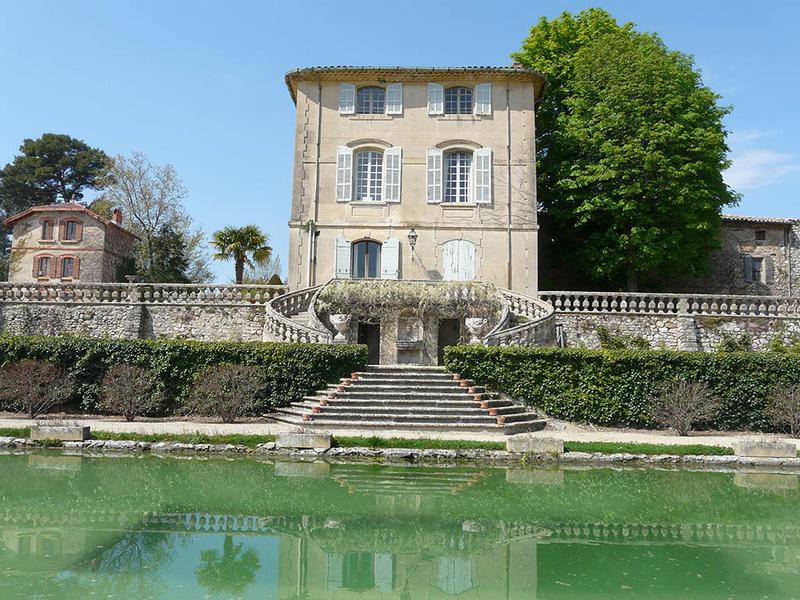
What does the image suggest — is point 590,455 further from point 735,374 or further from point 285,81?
point 285,81

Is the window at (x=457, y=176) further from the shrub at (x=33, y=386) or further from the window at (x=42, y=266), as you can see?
the window at (x=42, y=266)

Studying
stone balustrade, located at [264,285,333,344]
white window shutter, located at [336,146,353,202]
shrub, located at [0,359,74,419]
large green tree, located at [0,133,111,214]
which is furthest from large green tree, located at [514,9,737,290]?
large green tree, located at [0,133,111,214]

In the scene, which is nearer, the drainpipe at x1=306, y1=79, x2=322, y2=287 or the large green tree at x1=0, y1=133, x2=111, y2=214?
the drainpipe at x1=306, y1=79, x2=322, y2=287

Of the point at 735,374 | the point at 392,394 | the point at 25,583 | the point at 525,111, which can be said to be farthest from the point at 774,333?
the point at 25,583

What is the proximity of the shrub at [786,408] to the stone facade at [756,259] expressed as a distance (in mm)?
13631

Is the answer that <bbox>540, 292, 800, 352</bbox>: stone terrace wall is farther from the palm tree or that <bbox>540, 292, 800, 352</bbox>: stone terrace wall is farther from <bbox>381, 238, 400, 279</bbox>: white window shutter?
the palm tree

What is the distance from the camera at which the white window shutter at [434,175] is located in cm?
2269

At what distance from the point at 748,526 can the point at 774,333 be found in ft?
46.9

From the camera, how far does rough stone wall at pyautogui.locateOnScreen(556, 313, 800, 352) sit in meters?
19.6

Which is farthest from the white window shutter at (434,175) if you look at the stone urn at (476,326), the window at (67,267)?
the window at (67,267)

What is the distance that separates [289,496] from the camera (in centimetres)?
845

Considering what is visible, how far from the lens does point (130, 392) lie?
14.8 m

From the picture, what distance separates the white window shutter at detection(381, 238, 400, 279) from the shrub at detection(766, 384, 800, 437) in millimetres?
11682

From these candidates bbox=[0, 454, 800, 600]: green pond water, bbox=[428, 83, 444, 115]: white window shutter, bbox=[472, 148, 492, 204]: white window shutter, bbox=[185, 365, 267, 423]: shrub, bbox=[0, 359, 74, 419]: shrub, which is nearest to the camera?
bbox=[0, 454, 800, 600]: green pond water
